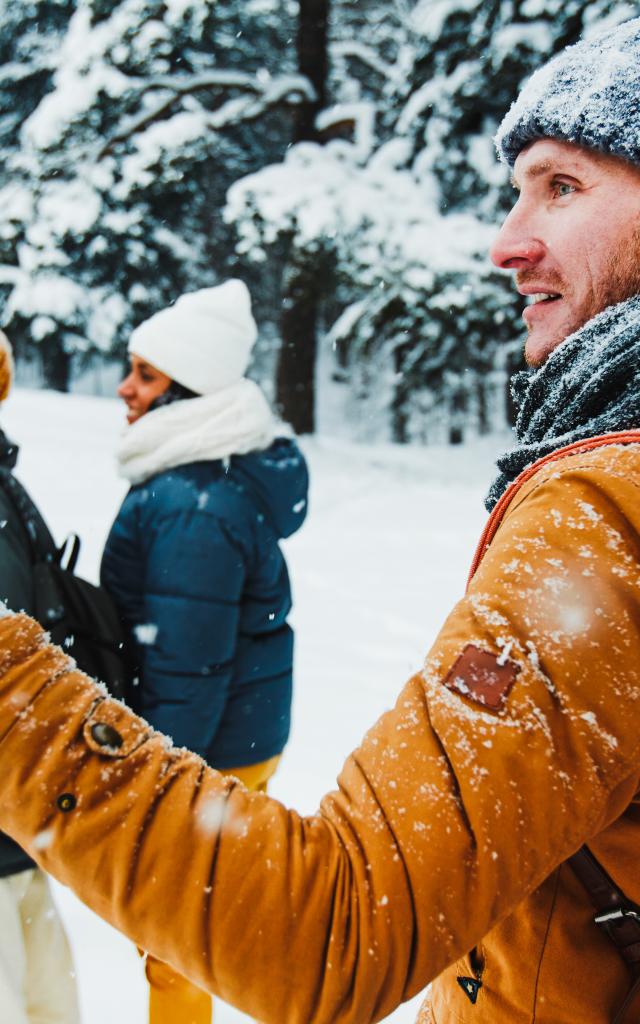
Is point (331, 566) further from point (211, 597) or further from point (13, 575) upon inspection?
point (13, 575)

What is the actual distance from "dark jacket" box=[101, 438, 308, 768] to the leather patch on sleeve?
1578 mm

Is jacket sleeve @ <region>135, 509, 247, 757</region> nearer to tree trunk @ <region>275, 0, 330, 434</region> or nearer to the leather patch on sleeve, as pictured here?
the leather patch on sleeve

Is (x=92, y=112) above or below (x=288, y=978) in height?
above

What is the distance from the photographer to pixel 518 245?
1178 millimetres

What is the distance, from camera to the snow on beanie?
3.60 ft

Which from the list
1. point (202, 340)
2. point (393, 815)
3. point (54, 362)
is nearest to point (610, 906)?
point (393, 815)

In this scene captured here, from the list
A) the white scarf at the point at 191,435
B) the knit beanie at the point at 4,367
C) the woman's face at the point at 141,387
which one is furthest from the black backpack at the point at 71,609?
the woman's face at the point at 141,387

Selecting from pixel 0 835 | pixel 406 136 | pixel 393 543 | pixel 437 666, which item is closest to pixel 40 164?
pixel 406 136

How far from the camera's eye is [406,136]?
34.2 ft

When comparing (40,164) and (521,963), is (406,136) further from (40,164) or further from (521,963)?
(521,963)

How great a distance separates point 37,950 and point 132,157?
38.5 feet

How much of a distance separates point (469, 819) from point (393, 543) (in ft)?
26.4

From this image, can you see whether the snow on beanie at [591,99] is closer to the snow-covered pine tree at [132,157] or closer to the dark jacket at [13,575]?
the dark jacket at [13,575]

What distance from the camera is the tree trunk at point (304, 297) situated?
36.7 feet
